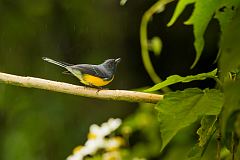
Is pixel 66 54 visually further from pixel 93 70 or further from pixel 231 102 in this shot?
pixel 231 102

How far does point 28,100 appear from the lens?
1.37 m

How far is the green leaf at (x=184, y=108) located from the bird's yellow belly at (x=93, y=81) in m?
0.08

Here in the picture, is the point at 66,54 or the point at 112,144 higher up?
the point at 66,54

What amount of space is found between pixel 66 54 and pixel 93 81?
89 centimetres

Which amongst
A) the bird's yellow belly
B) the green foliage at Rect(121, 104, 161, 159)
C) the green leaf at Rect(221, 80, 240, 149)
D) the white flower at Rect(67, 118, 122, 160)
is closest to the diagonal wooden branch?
the bird's yellow belly

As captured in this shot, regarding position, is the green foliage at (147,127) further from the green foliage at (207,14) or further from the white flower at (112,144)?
the green foliage at (207,14)

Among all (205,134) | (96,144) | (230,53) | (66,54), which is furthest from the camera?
(66,54)

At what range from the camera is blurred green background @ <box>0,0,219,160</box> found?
4.33ft

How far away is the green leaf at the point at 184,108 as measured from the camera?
0.34 m

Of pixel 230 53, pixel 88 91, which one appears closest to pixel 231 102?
pixel 230 53

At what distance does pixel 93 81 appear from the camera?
0.45 meters

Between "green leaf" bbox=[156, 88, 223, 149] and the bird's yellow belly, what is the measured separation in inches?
3.3

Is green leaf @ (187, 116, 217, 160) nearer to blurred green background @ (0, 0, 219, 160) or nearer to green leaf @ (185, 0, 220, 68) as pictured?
green leaf @ (185, 0, 220, 68)

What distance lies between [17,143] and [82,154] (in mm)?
500
